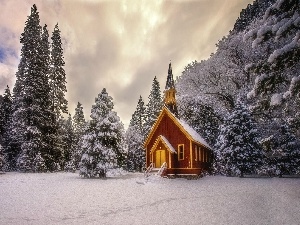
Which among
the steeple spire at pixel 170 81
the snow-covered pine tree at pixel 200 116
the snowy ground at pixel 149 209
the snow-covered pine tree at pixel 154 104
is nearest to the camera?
the snowy ground at pixel 149 209

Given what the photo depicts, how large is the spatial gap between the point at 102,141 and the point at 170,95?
10147 millimetres

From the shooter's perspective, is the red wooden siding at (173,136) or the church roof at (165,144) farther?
the red wooden siding at (173,136)

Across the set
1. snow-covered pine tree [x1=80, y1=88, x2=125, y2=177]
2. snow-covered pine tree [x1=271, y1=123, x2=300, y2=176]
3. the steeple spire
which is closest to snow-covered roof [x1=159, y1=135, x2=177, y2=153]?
snow-covered pine tree [x1=80, y1=88, x2=125, y2=177]

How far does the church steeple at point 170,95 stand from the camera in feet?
101

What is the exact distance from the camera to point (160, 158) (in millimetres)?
28562

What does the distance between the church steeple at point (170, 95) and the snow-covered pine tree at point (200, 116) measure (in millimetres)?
5720

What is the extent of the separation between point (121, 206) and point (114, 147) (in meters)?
16.6

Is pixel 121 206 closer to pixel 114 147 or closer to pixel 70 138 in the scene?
pixel 114 147

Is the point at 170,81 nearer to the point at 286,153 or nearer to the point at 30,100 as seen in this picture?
the point at 286,153

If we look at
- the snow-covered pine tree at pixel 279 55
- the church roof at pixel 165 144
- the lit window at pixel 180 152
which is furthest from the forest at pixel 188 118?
the snow-covered pine tree at pixel 279 55

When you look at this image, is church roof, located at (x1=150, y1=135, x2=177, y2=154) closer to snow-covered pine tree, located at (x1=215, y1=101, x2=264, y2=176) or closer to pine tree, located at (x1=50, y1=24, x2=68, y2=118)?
snow-covered pine tree, located at (x1=215, y1=101, x2=264, y2=176)

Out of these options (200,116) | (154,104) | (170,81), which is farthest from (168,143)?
(154,104)

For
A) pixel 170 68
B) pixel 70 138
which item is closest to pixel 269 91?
pixel 170 68

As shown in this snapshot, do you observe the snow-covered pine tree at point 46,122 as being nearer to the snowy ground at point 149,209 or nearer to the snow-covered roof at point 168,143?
the snow-covered roof at point 168,143
